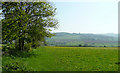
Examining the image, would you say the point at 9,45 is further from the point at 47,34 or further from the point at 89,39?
the point at 89,39

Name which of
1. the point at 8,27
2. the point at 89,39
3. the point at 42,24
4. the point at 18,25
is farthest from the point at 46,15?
the point at 89,39

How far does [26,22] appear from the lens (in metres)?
20.9

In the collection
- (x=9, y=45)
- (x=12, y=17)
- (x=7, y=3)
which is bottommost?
(x=9, y=45)

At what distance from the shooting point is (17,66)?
1188 cm

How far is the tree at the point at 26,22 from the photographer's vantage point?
1886cm

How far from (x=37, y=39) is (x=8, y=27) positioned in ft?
17.9

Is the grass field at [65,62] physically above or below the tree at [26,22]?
below

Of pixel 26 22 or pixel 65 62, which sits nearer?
pixel 65 62

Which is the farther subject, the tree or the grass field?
the tree

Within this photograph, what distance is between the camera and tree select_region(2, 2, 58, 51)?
1886 cm

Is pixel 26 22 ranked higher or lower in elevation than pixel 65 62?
higher

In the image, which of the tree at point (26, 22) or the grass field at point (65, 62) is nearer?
the grass field at point (65, 62)

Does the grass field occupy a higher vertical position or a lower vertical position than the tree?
lower

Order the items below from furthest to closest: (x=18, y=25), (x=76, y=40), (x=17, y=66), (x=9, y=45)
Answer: (x=76, y=40) → (x=18, y=25) → (x=9, y=45) → (x=17, y=66)
